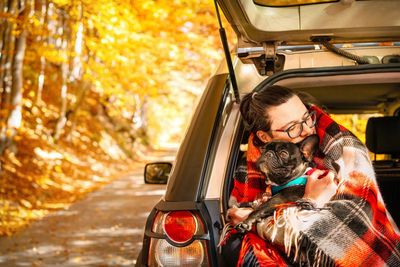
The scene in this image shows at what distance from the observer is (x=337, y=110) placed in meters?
5.62

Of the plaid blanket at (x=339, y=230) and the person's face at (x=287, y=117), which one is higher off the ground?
the person's face at (x=287, y=117)

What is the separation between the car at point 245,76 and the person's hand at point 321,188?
54 cm

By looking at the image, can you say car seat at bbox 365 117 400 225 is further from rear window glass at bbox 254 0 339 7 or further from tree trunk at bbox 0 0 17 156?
tree trunk at bbox 0 0 17 156

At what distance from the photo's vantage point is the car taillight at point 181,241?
2.38 m

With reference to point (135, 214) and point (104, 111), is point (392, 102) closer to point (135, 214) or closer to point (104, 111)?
point (135, 214)

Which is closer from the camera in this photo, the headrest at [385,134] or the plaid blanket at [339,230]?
the plaid blanket at [339,230]

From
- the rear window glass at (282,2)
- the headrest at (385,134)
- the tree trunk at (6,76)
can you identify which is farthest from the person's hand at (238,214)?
the tree trunk at (6,76)

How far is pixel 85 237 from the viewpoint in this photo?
27.3ft

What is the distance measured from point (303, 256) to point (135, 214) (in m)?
8.94

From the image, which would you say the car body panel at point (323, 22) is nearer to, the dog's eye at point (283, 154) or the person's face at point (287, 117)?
the person's face at point (287, 117)

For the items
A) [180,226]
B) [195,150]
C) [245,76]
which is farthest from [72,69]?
[180,226]

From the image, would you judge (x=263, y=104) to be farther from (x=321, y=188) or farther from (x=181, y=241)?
(x=181, y=241)

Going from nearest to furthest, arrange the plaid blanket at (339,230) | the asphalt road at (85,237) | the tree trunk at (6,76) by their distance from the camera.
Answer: the plaid blanket at (339,230) → the asphalt road at (85,237) → the tree trunk at (6,76)

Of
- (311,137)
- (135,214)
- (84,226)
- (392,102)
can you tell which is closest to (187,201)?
(311,137)
